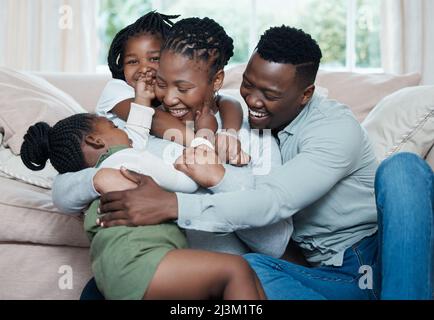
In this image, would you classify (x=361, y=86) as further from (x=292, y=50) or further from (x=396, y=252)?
(x=396, y=252)

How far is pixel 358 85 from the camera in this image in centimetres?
252

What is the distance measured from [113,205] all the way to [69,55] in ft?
9.28

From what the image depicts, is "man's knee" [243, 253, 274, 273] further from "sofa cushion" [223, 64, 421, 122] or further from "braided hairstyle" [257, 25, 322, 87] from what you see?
"sofa cushion" [223, 64, 421, 122]

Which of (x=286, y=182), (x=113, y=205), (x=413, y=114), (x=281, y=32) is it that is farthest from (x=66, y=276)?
(x=413, y=114)

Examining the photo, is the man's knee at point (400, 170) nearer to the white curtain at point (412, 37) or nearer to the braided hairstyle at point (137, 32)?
the braided hairstyle at point (137, 32)

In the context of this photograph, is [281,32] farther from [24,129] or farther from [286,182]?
[24,129]

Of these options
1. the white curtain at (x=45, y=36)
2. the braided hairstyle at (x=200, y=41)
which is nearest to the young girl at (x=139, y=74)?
the braided hairstyle at (x=200, y=41)

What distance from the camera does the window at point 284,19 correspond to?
420cm

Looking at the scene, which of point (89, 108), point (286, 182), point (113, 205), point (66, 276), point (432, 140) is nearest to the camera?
point (113, 205)

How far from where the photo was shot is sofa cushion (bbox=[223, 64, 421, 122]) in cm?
247

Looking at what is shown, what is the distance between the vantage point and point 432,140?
2.03m

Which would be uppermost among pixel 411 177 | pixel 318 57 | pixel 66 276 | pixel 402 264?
pixel 318 57

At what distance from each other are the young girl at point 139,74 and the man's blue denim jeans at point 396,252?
0.38 meters

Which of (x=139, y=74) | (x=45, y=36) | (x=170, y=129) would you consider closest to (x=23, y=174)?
(x=139, y=74)
